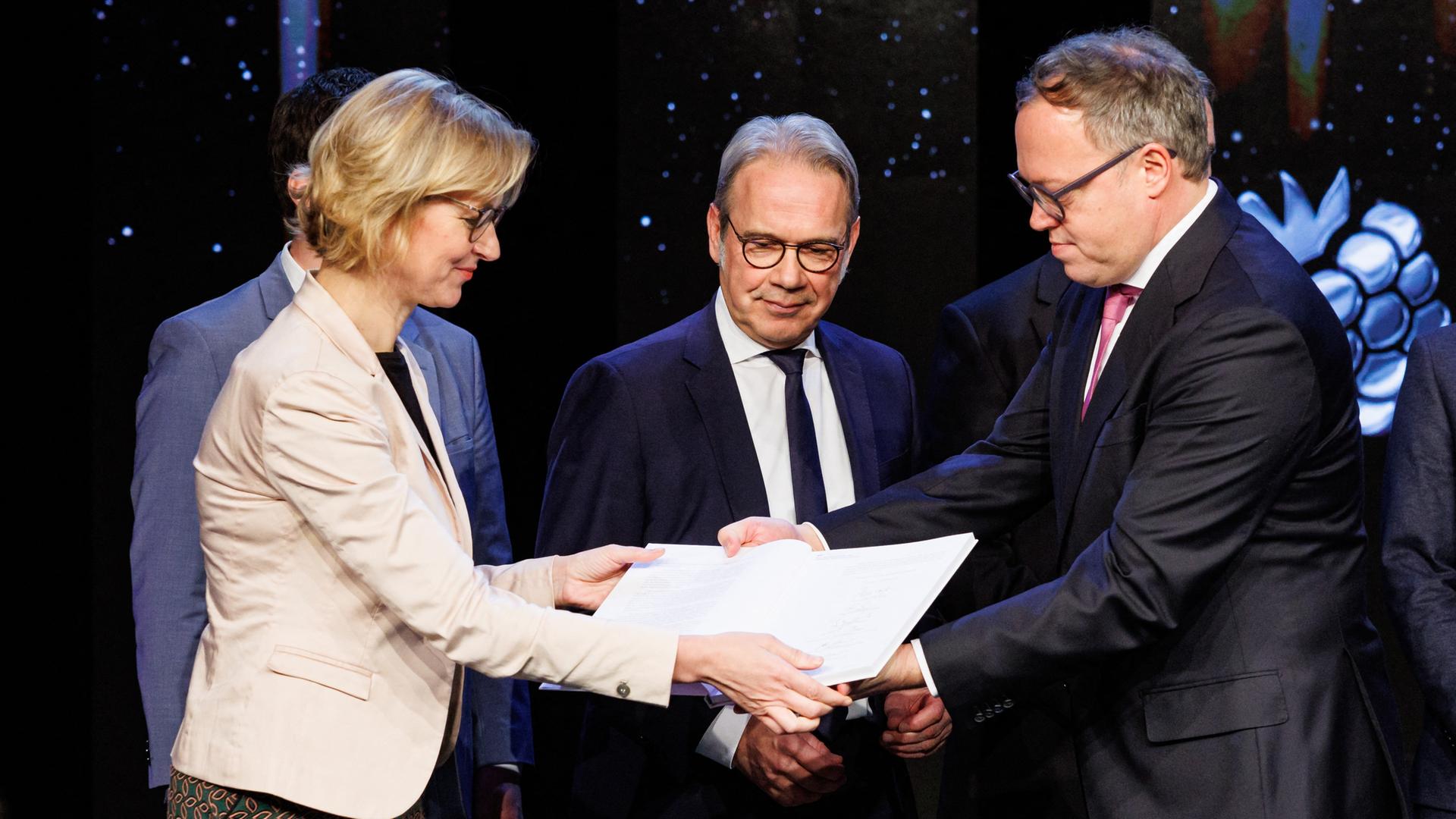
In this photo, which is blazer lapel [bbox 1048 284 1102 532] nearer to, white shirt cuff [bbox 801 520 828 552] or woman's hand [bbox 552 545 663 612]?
white shirt cuff [bbox 801 520 828 552]

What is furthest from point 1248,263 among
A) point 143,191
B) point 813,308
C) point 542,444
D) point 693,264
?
point 143,191

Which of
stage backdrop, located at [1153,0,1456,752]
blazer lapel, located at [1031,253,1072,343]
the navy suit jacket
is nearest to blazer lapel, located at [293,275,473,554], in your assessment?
blazer lapel, located at [1031,253,1072,343]

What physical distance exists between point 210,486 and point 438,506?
1.01 ft

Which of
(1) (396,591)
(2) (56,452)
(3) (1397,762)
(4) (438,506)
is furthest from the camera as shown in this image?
(2) (56,452)

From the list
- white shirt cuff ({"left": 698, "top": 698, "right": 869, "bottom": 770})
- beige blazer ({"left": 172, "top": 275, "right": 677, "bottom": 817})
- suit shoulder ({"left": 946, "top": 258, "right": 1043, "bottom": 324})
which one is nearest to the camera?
beige blazer ({"left": 172, "top": 275, "right": 677, "bottom": 817})

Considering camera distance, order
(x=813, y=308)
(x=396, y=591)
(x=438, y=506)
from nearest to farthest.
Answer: (x=396, y=591)
(x=438, y=506)
(x=813, y=308)

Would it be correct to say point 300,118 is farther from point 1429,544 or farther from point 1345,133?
point 1345,133

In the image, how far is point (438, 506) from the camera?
6.42 feet

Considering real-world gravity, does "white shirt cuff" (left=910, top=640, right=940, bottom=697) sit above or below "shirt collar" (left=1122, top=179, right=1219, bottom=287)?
below

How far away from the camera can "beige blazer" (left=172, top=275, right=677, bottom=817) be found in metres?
1.75

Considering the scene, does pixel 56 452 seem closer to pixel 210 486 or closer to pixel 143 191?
pixel 143 191

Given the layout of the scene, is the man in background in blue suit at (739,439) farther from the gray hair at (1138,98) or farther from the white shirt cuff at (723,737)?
the gray hair at (1138,98)

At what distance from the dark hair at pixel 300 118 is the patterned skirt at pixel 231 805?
1140 mm

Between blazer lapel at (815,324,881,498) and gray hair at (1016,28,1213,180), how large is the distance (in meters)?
0.63
